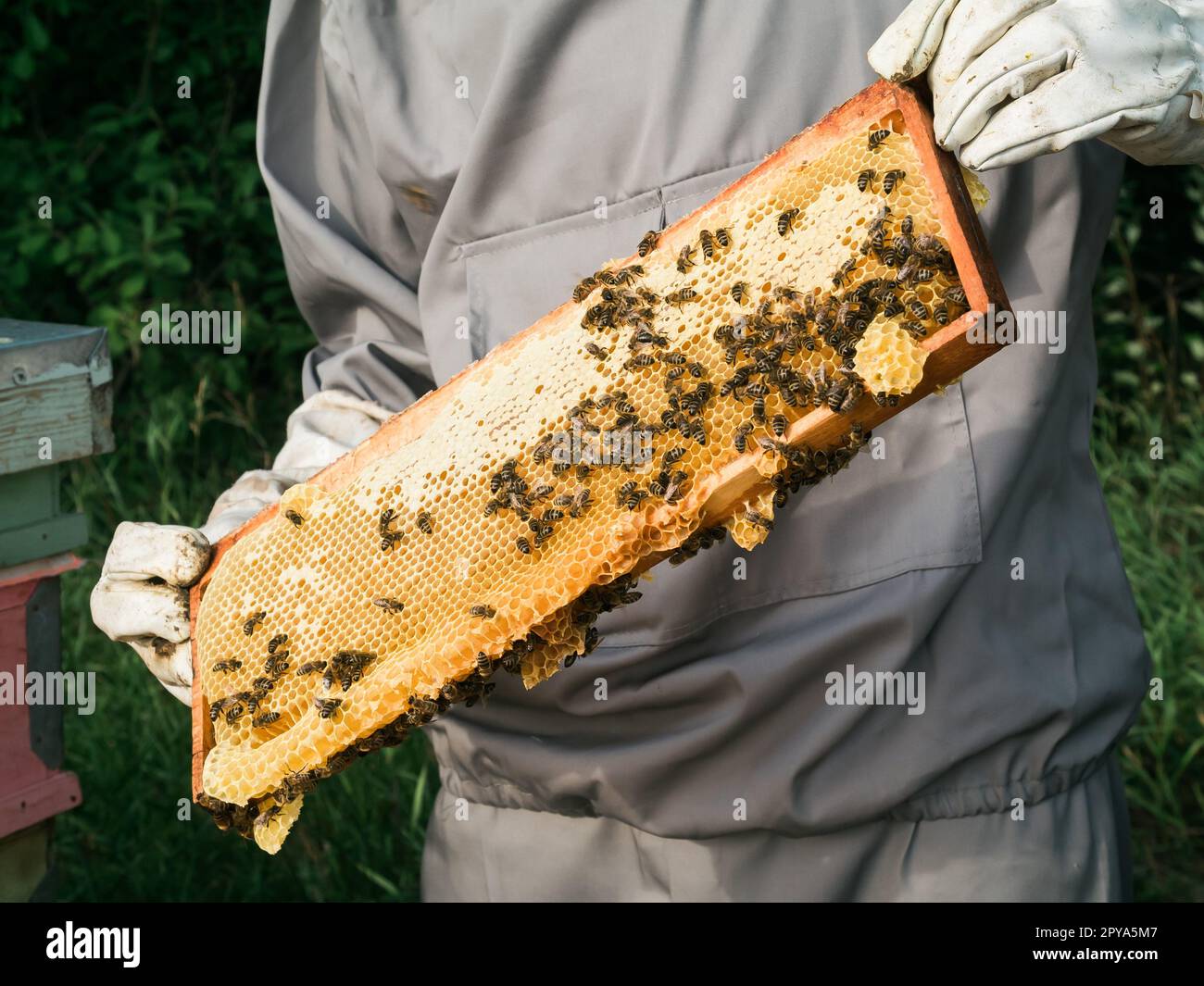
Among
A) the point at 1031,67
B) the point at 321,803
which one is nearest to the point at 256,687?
the point at 1031,67

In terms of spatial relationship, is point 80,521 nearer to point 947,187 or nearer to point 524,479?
point 524,479

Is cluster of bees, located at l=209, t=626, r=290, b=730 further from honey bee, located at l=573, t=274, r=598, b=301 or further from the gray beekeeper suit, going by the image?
honey bee, located at l=573, t=274, r=598, b=301

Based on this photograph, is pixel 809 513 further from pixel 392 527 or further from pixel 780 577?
pixel 392 527

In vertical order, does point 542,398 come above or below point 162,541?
above

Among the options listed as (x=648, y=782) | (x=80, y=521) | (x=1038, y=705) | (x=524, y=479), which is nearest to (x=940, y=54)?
(x=524, y=479)

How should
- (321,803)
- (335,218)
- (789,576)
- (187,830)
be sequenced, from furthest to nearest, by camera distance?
(321,803), (187,830), (335,218), (789,576)

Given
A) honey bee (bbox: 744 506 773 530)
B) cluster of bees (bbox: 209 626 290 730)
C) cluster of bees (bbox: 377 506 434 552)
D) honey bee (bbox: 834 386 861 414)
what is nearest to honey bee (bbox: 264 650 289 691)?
cluster of bees (bbox: 209 626 290 730)
